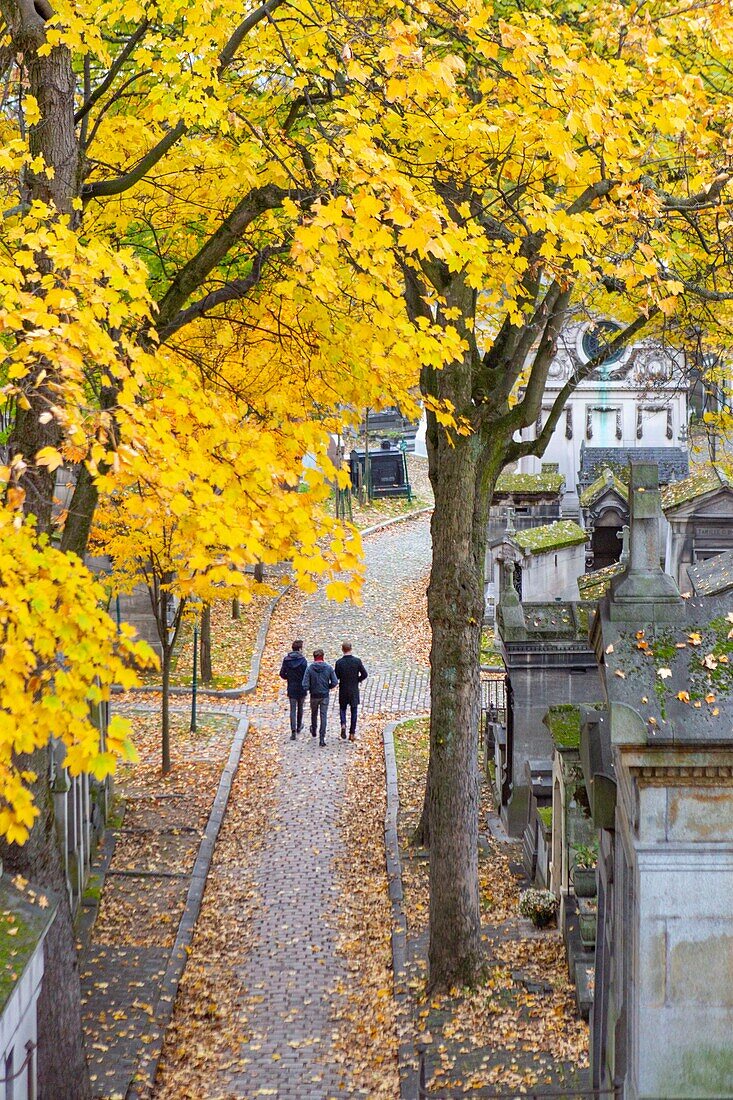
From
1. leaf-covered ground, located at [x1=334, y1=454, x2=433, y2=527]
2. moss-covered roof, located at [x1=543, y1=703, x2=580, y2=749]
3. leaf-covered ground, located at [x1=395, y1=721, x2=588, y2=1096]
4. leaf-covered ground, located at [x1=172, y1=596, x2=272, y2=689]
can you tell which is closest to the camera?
leaf-covered ground, located at [x1=395, y1=721, x2=588, y2=1096]

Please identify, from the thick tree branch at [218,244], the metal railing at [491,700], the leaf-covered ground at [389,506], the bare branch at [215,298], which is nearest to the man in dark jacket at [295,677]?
the metal railing at [491,700]

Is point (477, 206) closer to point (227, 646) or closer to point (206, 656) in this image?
point (206, 656)

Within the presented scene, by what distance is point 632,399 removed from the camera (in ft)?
123

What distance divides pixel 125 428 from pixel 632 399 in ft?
105

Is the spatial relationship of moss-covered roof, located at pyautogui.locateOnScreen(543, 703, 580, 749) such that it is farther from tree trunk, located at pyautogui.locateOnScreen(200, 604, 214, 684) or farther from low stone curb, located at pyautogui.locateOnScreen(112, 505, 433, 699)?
tree trunk, located at pyautogui.locateOnScreen(200, 604, 214, 684)

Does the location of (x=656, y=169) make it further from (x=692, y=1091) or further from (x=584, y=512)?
(x=584, y=512)

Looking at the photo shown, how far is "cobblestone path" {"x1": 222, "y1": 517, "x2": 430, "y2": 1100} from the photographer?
9945 mm

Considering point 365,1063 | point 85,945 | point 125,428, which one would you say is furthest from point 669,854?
point 85,945

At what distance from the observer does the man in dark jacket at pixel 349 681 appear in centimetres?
1958

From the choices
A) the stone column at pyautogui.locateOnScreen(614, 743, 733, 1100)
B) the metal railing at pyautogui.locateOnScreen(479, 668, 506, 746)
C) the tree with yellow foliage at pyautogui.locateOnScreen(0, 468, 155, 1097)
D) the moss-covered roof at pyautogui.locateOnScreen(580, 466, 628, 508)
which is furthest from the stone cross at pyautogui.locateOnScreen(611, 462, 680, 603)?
the moss-covered roof at pyautogui.locateOnScreen(580, 466, 628, 508)

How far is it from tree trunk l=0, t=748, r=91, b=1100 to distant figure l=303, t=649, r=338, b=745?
1040 cm

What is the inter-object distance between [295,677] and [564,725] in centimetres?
773

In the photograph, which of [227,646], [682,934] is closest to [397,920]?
[682,934]

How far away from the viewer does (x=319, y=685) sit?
63.4 ft
